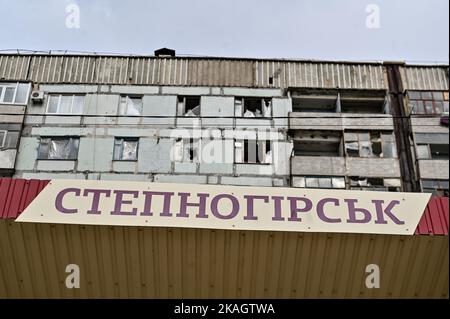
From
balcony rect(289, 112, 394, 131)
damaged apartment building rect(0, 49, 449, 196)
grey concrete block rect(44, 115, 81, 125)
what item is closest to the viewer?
damaged apartment building rect(0, 49, 449, 196)

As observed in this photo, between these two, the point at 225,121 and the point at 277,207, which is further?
the point at 225,121

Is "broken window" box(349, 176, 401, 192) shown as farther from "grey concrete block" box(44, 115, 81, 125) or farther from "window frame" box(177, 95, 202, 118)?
"grey concrete block" box(44, 115, 81, 125)

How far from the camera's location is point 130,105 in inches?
1289

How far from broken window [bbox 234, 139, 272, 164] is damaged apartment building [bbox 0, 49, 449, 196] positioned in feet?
0.22

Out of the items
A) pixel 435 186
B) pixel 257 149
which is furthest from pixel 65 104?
pixel 435 186

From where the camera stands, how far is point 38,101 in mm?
32031

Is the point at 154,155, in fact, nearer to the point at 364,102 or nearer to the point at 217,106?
the point at 217,106

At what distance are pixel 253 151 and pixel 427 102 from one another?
12.0 meters

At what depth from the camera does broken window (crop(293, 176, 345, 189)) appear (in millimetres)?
29922

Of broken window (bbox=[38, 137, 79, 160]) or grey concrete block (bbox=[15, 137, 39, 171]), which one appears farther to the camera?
broken window (bbox=[38, 137, 79, 160])

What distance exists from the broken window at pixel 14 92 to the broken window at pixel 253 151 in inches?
580

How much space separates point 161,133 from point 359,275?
22787mm

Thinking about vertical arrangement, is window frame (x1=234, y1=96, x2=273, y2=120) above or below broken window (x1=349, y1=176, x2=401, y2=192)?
above

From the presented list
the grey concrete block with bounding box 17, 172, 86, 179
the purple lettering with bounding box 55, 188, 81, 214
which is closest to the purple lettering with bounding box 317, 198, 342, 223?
the purple lettering with bounding box 55, 188, 81, 214
